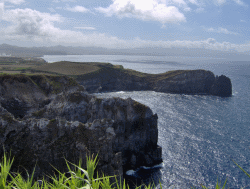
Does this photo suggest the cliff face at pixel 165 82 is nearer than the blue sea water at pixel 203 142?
No

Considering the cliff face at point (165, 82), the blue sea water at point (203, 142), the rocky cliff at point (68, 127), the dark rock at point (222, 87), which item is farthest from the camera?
the cliff face at point (165, 82)

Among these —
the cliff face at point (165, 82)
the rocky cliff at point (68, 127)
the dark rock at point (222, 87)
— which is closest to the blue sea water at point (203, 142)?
the rocky cliff at point (68, 127)

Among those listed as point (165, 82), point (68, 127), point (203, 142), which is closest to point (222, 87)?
point (165, 82)

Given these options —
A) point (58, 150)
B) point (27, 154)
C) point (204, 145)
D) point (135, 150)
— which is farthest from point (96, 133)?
point (204, 145)

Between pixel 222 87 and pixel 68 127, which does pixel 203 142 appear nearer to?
pixel 68 127

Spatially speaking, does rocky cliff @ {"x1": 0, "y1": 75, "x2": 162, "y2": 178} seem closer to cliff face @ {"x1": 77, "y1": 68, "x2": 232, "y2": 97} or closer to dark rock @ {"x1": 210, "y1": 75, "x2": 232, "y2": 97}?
cliff face @ {"x1": 77, "y1": 68, "x2": 232, "y2": 97}

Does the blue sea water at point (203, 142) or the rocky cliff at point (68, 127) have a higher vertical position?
the rocky cliff at point (68, 127)

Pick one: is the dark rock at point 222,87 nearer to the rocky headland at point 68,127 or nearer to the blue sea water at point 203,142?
the blue sea water at point 203,142
